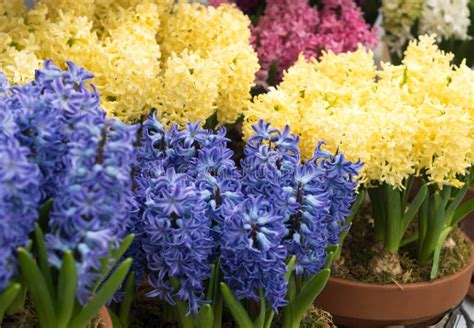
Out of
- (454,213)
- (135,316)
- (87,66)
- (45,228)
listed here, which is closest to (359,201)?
(454,213)

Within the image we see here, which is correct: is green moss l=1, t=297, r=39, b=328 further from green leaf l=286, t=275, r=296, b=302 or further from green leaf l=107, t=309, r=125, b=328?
green leaf l=286, t=275, r=296, b=302

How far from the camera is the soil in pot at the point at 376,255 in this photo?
1.60 m

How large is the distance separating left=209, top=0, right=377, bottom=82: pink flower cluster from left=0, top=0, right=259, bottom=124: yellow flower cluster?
33cm

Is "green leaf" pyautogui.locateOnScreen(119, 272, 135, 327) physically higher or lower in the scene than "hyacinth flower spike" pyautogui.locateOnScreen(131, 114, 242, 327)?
lower

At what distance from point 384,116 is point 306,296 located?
0.44 m

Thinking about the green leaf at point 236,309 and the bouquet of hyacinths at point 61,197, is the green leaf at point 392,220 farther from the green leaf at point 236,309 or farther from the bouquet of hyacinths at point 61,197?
the bouquet of hyacinths at point 61,197

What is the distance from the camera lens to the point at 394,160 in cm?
143

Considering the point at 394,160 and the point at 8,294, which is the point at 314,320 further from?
the point at 8,294

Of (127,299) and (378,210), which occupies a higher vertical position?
(378,210)

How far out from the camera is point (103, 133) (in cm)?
Result: 89

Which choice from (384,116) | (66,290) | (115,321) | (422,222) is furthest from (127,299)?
(422,222)

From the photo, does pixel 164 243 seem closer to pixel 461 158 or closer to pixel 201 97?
pixel 201 97

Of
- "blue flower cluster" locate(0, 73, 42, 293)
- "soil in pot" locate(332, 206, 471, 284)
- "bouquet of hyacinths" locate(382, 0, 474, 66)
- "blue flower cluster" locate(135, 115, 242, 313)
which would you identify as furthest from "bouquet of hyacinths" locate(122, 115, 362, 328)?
"bouquet of hyacinths" locate(382, 0, 474, 66)

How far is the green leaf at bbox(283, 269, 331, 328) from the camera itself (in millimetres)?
1200
